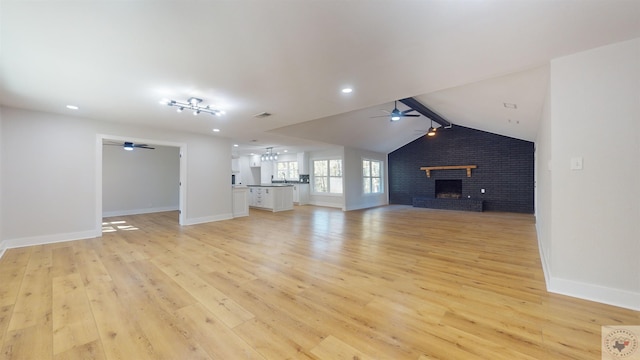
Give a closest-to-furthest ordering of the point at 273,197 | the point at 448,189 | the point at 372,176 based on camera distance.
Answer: the point at 273,197 → the point at 448,189 → the point at 372,176

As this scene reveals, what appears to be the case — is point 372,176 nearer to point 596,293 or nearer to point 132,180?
point 596,293

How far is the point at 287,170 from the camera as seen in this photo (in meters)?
11.4

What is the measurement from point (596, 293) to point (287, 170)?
10173 millimetres

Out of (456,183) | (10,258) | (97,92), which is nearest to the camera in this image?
(97,92)

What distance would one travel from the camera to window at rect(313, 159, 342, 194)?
9578 mm

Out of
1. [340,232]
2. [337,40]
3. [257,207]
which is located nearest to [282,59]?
[337,40]

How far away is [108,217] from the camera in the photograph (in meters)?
7.09

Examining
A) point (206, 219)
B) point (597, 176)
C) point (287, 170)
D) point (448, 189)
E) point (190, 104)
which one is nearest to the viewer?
point (597, 176)

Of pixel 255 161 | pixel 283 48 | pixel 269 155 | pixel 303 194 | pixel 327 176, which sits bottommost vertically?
pixel 303 194

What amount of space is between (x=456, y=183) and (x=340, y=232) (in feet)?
20.0

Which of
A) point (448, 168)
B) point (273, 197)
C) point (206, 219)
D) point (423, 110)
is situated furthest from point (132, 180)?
point (448, 168)

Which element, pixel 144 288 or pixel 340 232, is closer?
pixel 144 288

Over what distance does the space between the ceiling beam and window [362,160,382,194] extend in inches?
121

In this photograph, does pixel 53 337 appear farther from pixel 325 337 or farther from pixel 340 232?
pixel 340 232
